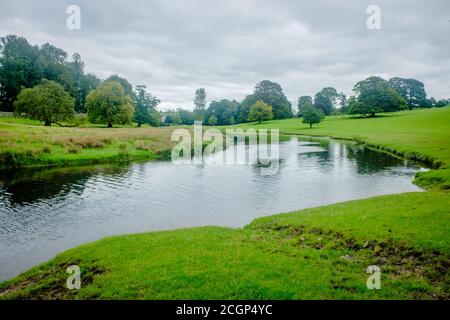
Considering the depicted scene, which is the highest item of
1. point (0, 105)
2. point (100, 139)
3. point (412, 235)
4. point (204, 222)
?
point (0, 105)

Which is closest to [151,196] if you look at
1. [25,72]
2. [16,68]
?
[16,68]

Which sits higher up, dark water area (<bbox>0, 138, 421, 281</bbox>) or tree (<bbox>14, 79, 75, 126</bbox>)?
tree (<bbox>14, 79, 75, 126</bbox>)

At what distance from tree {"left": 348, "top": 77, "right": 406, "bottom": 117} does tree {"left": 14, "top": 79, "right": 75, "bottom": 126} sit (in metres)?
107

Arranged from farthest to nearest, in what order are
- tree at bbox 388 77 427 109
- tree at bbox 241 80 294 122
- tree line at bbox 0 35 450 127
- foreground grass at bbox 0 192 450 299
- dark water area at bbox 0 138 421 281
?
1. tree at bbox 241 80 294 122
2. tree at bbox 388 77 427 109
3. tree line at bbox 0 35 450 127
4. dark water area at bbox 0 138 421 281
5. foreground grass at bbox 0 192 450 299

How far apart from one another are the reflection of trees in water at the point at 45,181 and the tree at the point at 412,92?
169 metres

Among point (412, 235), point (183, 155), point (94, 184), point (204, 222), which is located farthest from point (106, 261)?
point (183, 155)

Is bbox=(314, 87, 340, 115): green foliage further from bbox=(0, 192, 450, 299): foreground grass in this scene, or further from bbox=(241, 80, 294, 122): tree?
bbox=(0, 192, 450, 299): foreground grass

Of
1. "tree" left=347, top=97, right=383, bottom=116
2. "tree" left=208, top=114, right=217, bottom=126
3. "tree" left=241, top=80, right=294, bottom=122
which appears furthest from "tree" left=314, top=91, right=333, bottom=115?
"tree" left=208, top=114, right=217, bottom=126

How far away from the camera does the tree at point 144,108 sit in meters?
122

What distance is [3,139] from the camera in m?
40.0

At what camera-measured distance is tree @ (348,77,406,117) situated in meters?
126

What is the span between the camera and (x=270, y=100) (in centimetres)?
17262
